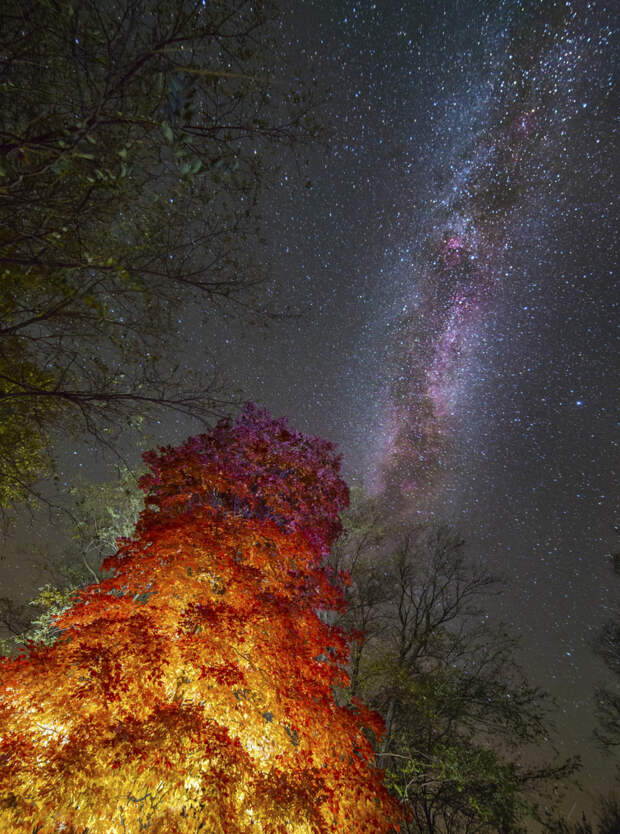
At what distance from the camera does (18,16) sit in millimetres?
2721

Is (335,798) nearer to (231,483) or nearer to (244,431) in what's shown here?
(231,483)

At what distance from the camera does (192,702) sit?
200 inches

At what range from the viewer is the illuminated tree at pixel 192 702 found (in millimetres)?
3990

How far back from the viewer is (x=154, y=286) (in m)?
5.08

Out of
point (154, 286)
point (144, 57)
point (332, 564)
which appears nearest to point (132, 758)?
point (154, 286)

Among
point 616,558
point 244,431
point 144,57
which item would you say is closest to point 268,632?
point 244,431

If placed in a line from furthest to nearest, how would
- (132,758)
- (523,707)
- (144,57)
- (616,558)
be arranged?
(616,558)
(523,707)
(132,758)
(144,57)

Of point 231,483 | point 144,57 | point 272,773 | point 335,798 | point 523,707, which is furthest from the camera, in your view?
point 523,707

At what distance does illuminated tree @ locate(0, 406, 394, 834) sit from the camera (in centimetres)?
399

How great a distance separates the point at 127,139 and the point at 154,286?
5.65 ft

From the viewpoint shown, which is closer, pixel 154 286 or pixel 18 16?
pixel 18 16

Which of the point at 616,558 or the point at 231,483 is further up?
the point at 616,558

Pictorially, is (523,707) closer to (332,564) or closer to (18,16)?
(332,564)

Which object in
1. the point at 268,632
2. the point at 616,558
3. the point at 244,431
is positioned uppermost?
the point at 616,558
